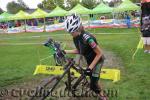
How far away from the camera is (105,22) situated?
43750 millimetres

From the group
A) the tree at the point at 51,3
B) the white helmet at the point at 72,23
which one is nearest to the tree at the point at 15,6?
the tree at the point at 51,3

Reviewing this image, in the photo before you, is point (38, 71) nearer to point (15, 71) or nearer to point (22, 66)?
point (15, 71)

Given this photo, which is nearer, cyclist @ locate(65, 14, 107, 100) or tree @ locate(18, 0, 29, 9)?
cyclist @ locate(65, 14, 107, 100)

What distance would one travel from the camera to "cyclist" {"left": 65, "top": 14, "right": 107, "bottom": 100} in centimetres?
634

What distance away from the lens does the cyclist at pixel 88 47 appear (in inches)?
250

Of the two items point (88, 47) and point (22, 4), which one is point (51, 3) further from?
point (88, 47)

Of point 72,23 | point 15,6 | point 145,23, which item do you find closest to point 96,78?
point 72,23

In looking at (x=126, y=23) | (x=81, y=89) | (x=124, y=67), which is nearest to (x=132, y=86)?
(x=81, y=89)

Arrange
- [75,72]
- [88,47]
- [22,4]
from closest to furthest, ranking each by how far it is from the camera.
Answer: [88,47]
[75,72]
[22,4]

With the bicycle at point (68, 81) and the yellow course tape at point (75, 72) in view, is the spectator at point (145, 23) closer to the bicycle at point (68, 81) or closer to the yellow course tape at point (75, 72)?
the yellow course tape at point (75, 72)

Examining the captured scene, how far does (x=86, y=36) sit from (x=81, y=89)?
1612 mm

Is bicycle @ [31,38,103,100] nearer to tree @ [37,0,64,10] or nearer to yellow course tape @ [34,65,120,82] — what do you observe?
yellow course tape @ [34,65,120,82]

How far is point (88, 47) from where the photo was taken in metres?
6.79

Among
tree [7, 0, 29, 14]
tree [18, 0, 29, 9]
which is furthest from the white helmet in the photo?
tree [18, 0, 29, 9]
